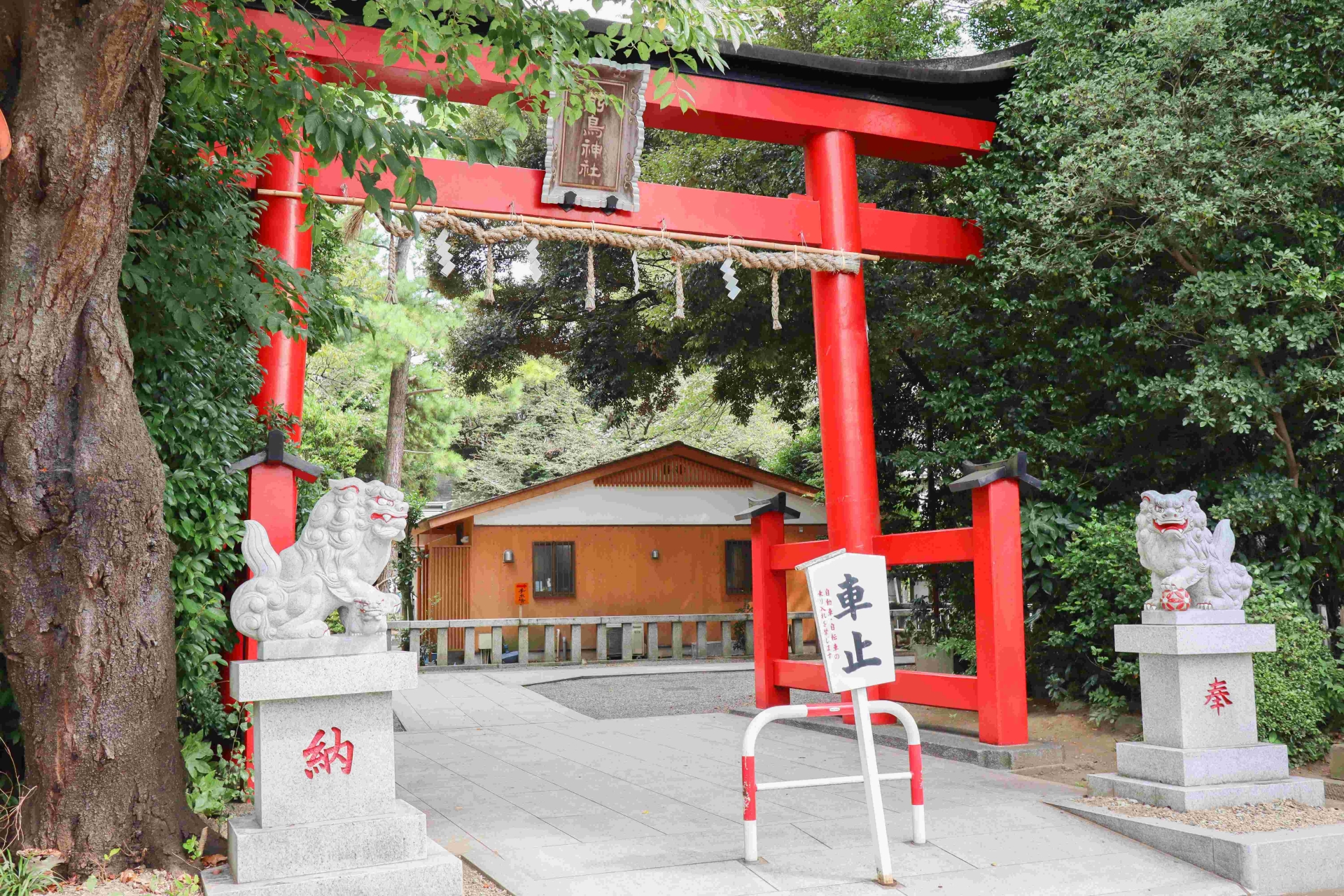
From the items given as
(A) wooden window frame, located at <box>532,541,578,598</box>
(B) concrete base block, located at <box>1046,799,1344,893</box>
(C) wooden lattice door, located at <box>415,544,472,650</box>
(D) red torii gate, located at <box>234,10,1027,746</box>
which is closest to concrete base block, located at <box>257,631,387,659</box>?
(D) red torii gate, located at <box>234,10,1027,746</box>

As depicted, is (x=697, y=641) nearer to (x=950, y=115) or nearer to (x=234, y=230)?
(x=950, y=115)

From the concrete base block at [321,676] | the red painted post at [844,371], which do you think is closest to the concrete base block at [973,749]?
the red painted post at [844,371]

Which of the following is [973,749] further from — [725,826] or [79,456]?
[79,456]

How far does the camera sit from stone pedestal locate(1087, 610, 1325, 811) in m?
5.61

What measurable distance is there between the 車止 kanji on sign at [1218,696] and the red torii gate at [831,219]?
1.70 metres

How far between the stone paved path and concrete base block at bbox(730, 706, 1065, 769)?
15cm

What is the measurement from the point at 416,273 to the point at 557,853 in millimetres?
15869

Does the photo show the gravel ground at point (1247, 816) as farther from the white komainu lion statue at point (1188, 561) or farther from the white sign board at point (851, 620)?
the white sign board at point (851, 620)

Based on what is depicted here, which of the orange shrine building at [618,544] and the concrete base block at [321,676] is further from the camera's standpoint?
the orange shrine building at [618,544]

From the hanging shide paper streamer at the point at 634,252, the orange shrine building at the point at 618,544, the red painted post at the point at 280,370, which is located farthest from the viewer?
the orange shrine building at the point at 618,544

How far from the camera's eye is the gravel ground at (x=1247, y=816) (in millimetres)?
5234

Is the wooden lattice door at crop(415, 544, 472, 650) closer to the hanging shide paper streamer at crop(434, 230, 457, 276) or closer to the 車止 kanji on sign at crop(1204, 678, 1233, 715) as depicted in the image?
the hanging shide paper streamer at crop(434, 230, 457, 276)

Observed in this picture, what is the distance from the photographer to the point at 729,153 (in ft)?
42.5

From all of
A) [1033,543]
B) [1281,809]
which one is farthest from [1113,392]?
[1281,809]
